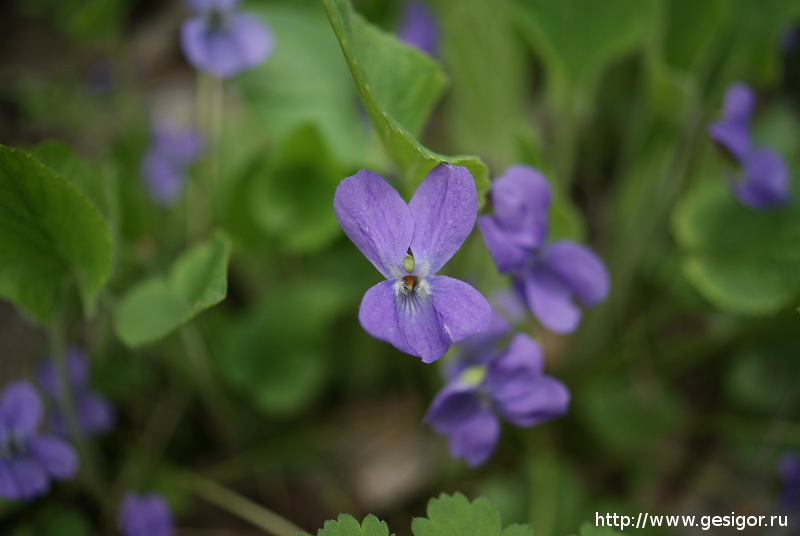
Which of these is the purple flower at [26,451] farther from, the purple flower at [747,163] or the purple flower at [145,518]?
the purple flower at [747,163]

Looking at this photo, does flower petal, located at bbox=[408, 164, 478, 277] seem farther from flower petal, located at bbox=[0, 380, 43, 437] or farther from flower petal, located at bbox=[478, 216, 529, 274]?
flower petal, located at bbox=[0, 380, 43, 437]

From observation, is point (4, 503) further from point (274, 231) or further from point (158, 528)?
point (274, 231)

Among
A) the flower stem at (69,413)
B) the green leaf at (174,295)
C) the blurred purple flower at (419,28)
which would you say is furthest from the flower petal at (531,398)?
the blurred purple flower at (419,28)

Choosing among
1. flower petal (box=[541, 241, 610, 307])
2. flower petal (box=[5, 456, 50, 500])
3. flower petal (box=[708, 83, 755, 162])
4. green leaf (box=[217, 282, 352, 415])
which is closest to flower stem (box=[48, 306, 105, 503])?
flower petal (box=[5, 456, 50, 500])

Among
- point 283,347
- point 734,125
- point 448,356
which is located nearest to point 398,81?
point 448,356

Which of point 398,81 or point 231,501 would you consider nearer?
point 398,81

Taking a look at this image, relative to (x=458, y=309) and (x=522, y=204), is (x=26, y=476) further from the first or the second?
(x=522, y=204)

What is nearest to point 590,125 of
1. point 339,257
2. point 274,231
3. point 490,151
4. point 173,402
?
point 490,151
